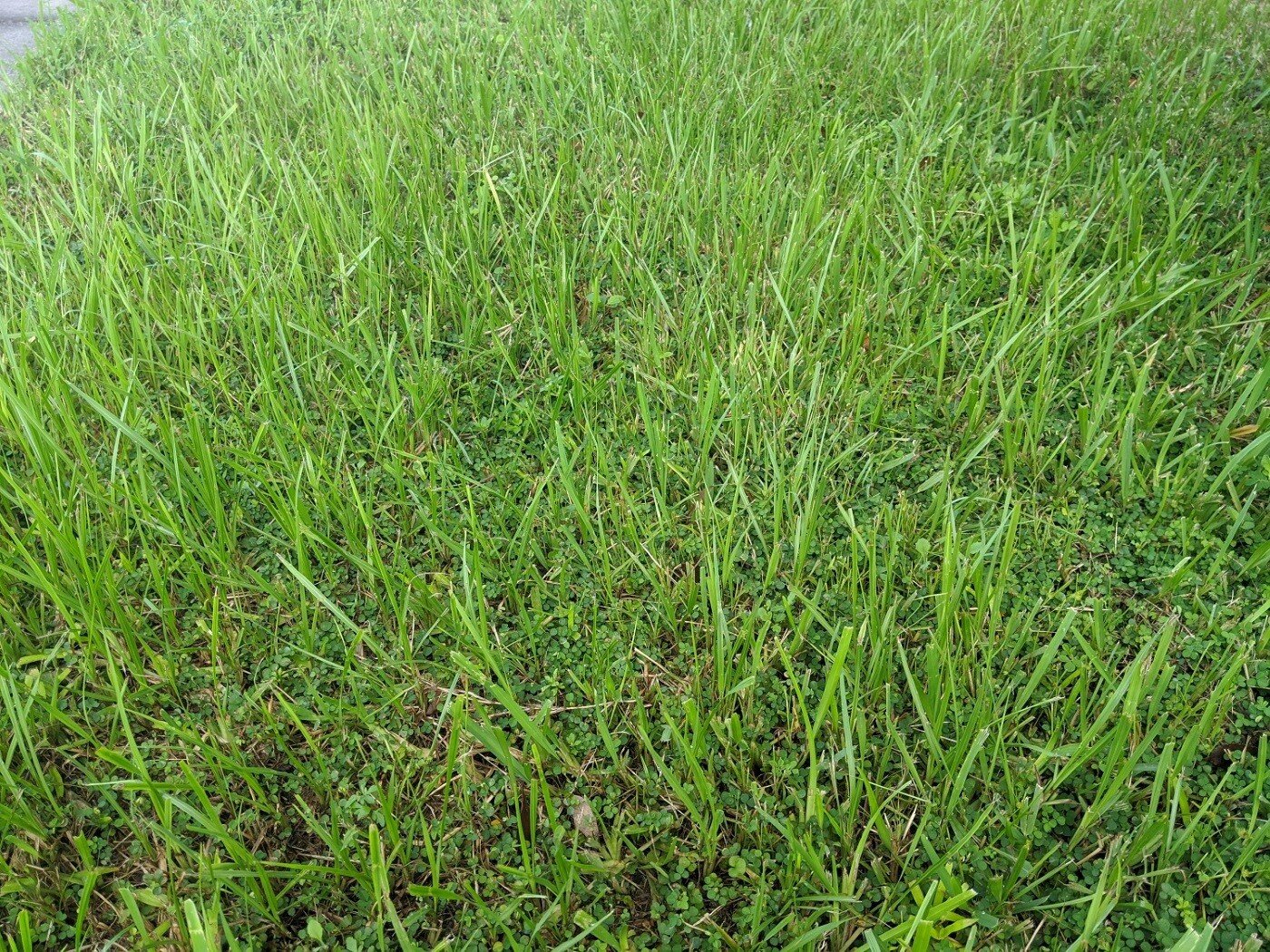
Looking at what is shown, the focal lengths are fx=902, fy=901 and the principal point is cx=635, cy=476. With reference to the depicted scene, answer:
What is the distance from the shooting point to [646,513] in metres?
2.05

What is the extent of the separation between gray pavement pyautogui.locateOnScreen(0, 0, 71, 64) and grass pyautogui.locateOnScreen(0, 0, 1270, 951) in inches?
48.8

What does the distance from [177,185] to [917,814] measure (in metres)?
2.96

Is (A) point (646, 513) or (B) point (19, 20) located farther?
(B) point (19, 20)

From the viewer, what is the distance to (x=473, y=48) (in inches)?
152

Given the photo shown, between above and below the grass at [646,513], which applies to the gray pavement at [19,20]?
above

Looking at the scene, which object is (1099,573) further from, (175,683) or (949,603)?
(175,683)

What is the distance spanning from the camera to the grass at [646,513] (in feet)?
4.83

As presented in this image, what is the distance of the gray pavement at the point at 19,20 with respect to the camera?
424 centimetres

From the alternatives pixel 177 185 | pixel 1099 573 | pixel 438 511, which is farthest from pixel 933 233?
pixel 177 185

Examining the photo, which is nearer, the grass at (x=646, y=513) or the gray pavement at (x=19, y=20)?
the grass at (x=646, y=513)

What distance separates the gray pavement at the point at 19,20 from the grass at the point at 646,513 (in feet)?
4.07

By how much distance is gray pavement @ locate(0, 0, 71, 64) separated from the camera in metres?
4.24

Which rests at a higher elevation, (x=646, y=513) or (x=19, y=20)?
(x=19, y=20)

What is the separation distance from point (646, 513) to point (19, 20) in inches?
182
